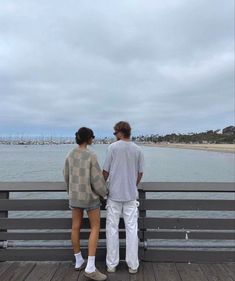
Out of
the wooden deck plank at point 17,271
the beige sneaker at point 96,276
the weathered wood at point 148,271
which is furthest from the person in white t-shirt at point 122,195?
the wooden deck plank at point 17,271

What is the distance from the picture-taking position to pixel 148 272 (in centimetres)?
416

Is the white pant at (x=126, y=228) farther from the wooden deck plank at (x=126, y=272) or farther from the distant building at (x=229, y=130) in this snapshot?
the distant building at (x=229, y=130)

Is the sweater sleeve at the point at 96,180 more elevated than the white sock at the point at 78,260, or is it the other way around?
the sweater sleeve at the point at 96,180

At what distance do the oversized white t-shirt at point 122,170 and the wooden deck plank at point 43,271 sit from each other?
1083 millimetres

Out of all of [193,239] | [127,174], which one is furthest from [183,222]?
[127,174]

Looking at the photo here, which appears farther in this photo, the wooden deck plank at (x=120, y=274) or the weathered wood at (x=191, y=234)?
the weathered wood at (x=191, y=234)

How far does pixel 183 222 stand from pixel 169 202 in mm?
292

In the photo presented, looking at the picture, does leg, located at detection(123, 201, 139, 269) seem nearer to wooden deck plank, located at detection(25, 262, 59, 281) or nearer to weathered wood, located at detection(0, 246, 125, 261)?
weathered wood, located at detection(0, 246, 125, 261)

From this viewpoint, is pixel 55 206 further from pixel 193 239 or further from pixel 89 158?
pixel 193 239

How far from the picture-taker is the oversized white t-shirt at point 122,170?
4070mm

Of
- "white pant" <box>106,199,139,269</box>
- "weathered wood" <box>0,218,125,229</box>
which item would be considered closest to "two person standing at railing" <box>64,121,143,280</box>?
"white pant" <box>106,199,139,269</box>

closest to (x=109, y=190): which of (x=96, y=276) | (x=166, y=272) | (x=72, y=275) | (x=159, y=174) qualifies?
(x=96, y=276)

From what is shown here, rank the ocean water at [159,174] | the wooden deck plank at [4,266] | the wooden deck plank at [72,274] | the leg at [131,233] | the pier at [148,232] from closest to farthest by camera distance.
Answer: the wooden deck plank at [72,274] → the leg at [131,233] → the wooden deck plank at [4,266] → the pier at [148,232] → the ocean water at [159,174]

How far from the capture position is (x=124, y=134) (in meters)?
4.16
